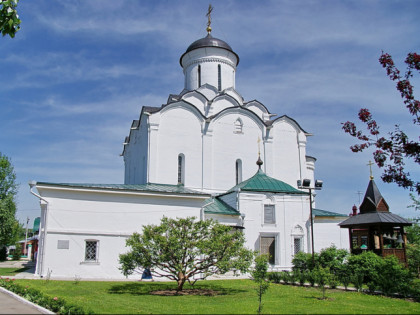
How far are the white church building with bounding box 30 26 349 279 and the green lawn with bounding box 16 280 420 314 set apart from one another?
2.49 metres

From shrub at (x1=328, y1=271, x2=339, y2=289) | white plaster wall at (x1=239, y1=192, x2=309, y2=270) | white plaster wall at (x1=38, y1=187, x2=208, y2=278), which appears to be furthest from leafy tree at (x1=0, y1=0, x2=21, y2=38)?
white plaster wall at (x1=239, y1=192, x2=309, y2=270)

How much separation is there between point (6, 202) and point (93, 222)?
16.2m

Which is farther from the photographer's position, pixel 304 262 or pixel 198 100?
pixel 198 100

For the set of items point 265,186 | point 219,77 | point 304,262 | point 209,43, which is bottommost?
point 304,262

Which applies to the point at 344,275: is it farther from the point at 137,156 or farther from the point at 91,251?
the point at 137,156

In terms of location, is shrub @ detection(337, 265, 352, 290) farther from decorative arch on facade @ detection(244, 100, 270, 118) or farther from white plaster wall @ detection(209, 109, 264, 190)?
decorative arch on facade @ detection(244, 100, 270, 118)

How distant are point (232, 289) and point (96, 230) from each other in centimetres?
642

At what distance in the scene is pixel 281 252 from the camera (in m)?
20.1

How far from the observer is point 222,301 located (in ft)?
34.8

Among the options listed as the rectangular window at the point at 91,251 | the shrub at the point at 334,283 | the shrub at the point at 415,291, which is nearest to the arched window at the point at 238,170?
the rectangular window at the point at 91,251

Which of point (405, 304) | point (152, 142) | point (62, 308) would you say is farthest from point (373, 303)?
point (152, 142)

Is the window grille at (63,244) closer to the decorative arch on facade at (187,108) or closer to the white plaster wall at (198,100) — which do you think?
the decorative arch on facade at (187,108)

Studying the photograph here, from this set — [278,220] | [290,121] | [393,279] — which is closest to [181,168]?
[278,220]

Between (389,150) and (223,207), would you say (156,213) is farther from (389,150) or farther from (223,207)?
(389,150)
